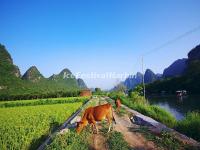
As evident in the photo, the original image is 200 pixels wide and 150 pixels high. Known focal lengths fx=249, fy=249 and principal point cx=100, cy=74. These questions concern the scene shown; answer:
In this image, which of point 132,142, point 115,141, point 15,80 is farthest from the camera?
point 15,80

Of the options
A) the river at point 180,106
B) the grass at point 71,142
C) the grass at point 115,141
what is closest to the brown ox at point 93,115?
the grass at point 71,142

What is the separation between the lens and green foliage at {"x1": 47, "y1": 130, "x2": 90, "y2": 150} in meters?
8.80

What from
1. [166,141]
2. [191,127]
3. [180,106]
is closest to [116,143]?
[166,141]

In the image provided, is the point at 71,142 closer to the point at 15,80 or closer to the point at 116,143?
the point at 116,143

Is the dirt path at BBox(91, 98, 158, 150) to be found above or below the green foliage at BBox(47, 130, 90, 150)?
below

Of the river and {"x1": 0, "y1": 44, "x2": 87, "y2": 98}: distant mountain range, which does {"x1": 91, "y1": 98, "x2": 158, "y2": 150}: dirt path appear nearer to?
the river

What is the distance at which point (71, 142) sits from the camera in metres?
9.44

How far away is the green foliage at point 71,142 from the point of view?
8797 millimetres

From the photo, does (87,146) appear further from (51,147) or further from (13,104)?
(13,104)

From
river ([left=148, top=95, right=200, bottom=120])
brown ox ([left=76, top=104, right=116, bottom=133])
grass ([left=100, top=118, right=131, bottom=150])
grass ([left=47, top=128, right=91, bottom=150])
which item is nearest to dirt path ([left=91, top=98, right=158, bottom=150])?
grass ([left=100, top=118, right=131, bottom=150])

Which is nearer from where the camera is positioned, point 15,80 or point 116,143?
point 116,143

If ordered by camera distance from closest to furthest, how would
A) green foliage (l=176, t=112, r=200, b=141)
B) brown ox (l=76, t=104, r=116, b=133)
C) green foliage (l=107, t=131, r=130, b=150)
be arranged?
green foliage (l=107, t=131, r=130, b=150) → green foliage (l=176, t=112, r=200, b=141) → brown ox (l=76, t=104, r=116, b=133)

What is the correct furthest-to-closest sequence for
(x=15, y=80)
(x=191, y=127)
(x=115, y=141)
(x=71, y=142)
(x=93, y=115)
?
(x=15, y=80) → (x=93, y=115) → (x=191, y=127) → (x=115, y=141) → (x=71, y=142)

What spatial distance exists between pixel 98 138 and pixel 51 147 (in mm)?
2539
